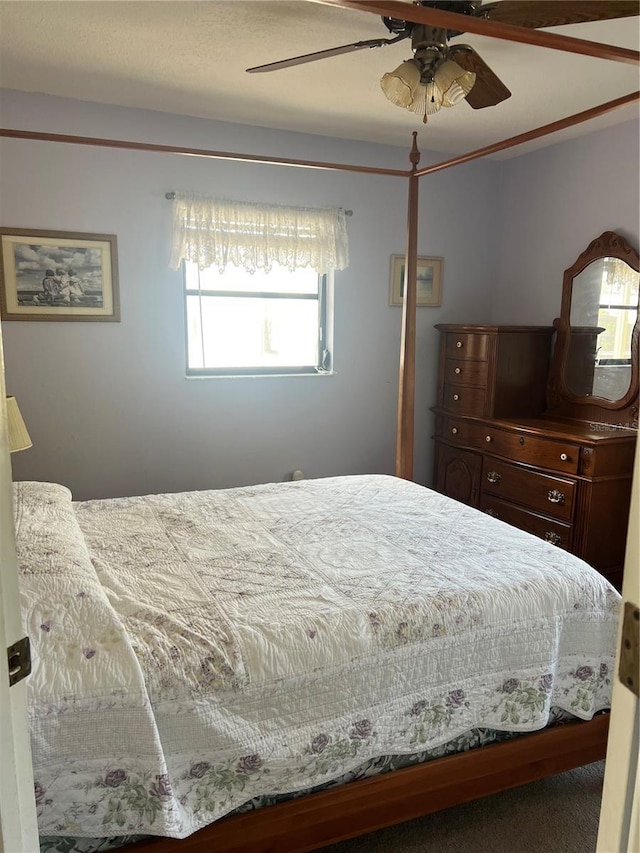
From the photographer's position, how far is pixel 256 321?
3.85 metres

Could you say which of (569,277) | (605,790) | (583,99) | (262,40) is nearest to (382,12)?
(605,790)

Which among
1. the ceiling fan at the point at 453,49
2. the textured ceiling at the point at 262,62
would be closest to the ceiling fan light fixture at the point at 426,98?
the ceiling fan at the point at 453,49

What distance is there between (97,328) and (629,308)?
2845 mm

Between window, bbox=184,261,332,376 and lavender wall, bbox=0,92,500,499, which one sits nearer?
lavender wall, bbox=0,92,500,499

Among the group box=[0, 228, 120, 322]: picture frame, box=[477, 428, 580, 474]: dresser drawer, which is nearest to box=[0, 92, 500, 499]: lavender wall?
box=[0, 228, 120, 322]: picture frame

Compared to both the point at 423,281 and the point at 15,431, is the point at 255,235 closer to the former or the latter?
the point at 423,281

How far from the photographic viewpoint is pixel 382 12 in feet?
3.47

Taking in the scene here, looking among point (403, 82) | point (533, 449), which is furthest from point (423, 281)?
point (403, 82)

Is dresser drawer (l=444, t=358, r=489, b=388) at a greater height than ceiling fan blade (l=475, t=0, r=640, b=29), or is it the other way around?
ceiling fan blade (l=475, t=0, r=640, b=29)

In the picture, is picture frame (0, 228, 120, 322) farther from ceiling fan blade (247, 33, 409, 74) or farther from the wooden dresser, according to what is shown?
the wooden dresser

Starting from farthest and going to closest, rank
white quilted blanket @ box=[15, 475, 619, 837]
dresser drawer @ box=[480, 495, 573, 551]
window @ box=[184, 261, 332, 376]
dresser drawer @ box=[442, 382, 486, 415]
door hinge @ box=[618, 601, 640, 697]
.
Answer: dresser drawer @ box=[442, 382, 486, 415] < window @ box=[184, 261, 332, 376] < dresser drawer @ box=[480, 495, 573, 551] < white quilted blanket @ box=[15, 475, 619, 837] < door hinge @ box=[618, 601, 640, 697]

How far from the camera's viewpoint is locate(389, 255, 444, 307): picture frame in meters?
4.00

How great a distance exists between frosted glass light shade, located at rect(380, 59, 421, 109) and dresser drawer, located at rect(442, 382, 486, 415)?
2.00 metres

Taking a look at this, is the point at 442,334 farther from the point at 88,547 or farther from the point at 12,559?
the point at 12,559
